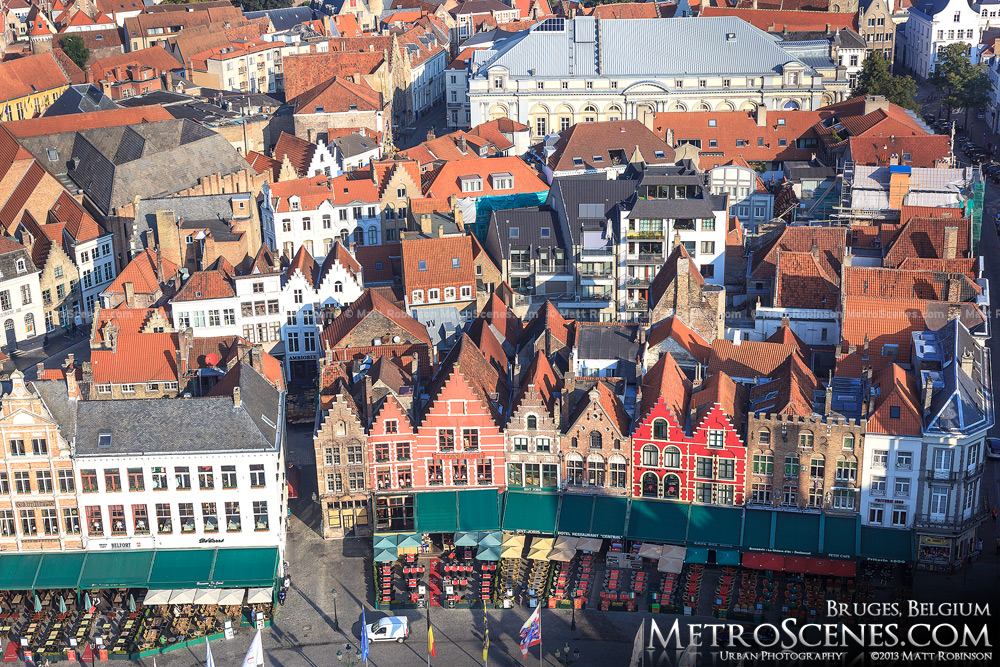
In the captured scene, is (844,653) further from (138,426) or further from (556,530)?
(138,426)

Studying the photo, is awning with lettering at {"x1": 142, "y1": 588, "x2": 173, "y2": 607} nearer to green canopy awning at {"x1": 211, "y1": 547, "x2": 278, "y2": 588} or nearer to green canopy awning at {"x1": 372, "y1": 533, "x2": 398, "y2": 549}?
green canopy awning at {"x1": 211, "y1": 547, "x2": 278, "y2": 588}

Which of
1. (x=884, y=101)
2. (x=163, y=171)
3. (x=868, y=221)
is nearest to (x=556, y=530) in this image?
(x=868, y=221)

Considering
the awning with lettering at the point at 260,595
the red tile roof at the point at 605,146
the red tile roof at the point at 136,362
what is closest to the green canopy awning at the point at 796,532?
the awning with lettering at the point at 260,595

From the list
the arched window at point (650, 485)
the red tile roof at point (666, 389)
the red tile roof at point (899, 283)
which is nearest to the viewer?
the red tile roof at point (666, 389)

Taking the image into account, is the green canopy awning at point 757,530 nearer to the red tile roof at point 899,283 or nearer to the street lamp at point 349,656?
the red tile roof at point 899,283

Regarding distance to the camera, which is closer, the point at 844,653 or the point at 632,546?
the point at 844,653

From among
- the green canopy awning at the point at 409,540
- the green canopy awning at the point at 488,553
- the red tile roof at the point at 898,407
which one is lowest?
the green canopy awning at the point at 488,553

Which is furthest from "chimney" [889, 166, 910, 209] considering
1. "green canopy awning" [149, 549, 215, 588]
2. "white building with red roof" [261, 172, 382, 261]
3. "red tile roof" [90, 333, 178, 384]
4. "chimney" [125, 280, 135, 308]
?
"green canopy awning" [149, 549, 215, 588]
